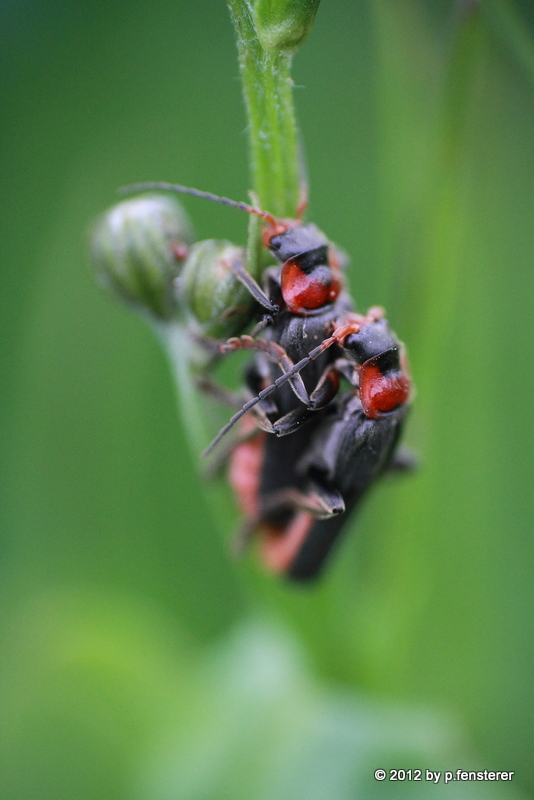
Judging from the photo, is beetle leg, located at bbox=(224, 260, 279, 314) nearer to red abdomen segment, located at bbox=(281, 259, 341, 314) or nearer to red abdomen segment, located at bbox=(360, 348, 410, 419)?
red abdomen segment, located at bbox=(281, 259, 341, 314)

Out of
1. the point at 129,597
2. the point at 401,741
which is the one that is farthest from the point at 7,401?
the point at 401,741

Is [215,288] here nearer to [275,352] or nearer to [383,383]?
[275,352]

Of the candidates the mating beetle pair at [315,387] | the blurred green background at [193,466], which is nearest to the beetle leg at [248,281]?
the mating beetle pair at [315,387]

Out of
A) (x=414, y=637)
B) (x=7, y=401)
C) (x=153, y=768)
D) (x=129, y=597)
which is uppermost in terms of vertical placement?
(x=7, y=401)

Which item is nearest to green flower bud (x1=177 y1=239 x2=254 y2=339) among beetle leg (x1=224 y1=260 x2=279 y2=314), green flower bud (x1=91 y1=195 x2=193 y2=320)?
beetle leg (x1=224 y1=260 x2=279 y2=314)

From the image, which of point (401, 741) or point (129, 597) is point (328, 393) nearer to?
point (401, 741)

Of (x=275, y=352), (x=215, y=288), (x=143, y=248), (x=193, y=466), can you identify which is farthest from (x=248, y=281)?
(x=193, y=466)

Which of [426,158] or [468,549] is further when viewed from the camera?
[468,549]
